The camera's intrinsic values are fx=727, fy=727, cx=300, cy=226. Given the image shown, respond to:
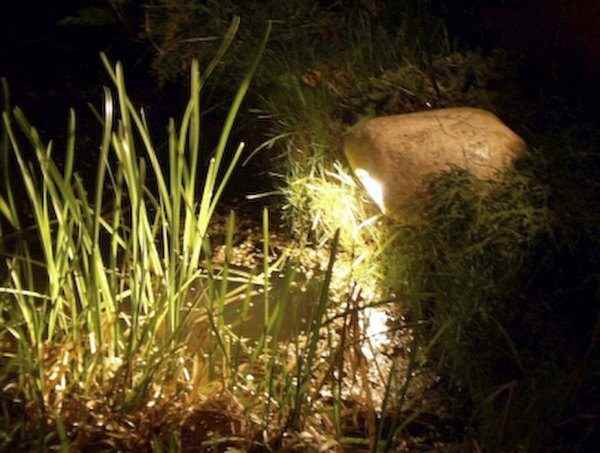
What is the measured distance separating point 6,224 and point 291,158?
110cm

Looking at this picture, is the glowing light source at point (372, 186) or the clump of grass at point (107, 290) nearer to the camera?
the clump of grass at point (107, 290)

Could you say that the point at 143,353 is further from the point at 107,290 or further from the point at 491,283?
the point at 491,283

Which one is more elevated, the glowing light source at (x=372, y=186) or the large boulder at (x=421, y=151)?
the large boulder at (x=421, y=151)

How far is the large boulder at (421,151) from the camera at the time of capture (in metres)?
2.59

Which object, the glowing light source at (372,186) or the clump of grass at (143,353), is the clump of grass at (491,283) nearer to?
the glowing light source at (372,186)

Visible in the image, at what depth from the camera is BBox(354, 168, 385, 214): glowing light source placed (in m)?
2.65

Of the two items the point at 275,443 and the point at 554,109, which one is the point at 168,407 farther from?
the point at 554,109

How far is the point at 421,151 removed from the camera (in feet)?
8.61

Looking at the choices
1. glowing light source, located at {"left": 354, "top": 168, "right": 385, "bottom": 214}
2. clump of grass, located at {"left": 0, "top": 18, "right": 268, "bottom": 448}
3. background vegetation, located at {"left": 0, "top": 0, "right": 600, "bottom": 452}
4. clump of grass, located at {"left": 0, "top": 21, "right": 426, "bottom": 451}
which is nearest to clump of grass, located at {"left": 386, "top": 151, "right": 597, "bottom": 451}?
background vegetation, located at {"left": 0, "top": 0, "right": 600, "bottom": 452}

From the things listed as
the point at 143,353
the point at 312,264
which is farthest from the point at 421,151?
the point at 143,353

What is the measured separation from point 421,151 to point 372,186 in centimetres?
22

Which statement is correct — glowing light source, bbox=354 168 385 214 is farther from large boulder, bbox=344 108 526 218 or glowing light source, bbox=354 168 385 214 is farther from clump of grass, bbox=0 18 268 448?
clump of grass, bbox=0 18 268 448

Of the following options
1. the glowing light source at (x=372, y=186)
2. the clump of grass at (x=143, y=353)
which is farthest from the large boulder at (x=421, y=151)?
the clump of grass at (x=143, y=353)

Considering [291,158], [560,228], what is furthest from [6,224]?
[560,228]
